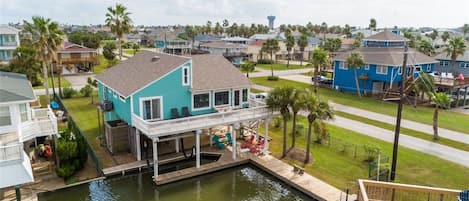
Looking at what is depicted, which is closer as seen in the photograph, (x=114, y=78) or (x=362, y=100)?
(x=114, y=78)

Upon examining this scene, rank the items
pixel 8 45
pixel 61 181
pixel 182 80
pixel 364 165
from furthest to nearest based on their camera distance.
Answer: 1. pixel 8 45
2. pixel 182 80
3. pixel 364 165
4. pixel 61 181

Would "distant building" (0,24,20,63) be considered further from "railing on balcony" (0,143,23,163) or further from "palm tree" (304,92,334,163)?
"palm tree" (304,92,334,163)

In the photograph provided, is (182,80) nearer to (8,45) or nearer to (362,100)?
(362,100)

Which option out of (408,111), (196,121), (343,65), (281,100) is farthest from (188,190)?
(343,65)

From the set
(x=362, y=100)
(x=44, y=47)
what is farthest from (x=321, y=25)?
(x=44, y=47)

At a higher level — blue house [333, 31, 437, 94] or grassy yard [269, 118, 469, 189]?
blue house [333, 31, 437, 94]

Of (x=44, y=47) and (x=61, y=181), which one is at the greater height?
(x=44, y=47)

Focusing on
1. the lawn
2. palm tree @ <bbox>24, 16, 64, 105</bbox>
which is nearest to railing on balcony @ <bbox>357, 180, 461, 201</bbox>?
the lawn

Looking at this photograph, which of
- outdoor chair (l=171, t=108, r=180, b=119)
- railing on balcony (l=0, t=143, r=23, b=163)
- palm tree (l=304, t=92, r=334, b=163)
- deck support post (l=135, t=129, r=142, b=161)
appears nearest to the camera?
railing on balcony (l=0, t=143, r=23, b=163)

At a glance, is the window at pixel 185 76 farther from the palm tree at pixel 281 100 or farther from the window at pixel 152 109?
the palm tree at pixel 281 100
